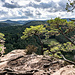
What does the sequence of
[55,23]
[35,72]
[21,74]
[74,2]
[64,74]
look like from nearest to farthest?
[64,74], [21,74], [35,72], [74,2], [55,23]

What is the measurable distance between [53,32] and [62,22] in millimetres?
3432

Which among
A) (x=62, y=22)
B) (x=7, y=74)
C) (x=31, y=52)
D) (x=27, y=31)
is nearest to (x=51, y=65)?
(x=7, y=74)

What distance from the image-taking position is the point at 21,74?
22.9 ft

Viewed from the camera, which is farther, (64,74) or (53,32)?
(53,32)

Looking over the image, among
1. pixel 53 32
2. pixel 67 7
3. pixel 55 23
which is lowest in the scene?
pixel 53 32

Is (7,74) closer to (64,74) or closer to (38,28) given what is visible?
(64,74)

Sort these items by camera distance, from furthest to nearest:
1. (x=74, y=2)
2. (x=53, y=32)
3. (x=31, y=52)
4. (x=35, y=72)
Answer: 1. (x=53, y=32)
2. (x=31, y=52)
3. (x=74, y=2)
4. (x=35, y=72)

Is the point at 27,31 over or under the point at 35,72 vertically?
over

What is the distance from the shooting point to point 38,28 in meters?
16.1

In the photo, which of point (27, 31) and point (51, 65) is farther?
point (27, 31)

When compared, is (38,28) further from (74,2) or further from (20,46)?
(20,46)

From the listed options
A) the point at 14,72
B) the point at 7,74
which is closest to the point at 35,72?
the point at 14,72

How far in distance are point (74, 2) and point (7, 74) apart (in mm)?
9489

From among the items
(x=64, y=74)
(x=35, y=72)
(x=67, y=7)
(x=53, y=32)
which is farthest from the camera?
(x=53, y=32)
